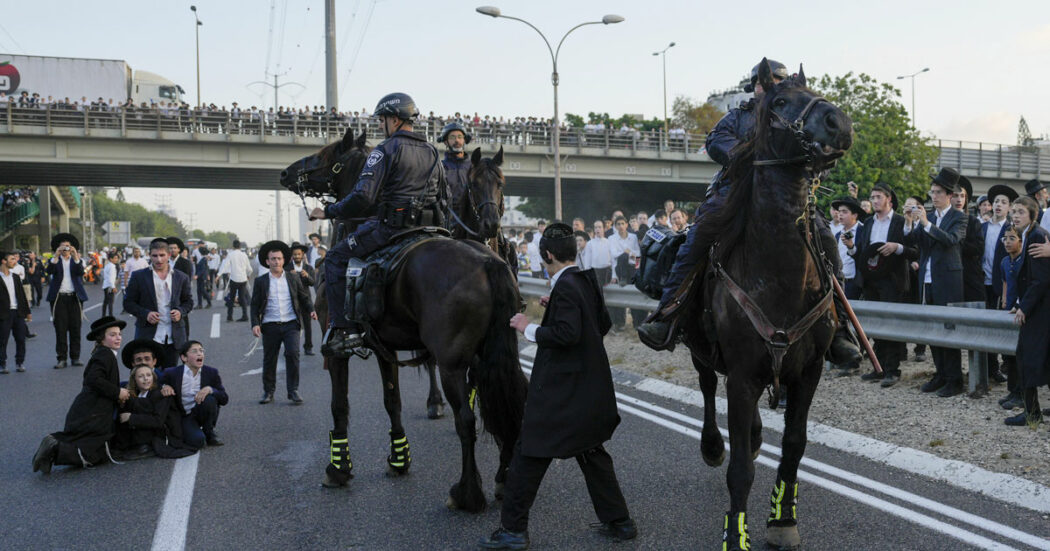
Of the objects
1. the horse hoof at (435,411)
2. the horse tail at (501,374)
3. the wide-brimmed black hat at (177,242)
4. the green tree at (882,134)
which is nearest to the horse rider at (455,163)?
the horse hoof at (435,411)

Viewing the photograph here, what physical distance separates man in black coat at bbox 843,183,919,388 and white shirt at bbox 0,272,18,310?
13.5 m

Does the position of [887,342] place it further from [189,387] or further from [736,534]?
[189,387]

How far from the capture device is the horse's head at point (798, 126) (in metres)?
4.37

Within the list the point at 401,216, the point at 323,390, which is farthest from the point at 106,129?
the point at 401,216

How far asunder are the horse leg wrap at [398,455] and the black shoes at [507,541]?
75.4 inches

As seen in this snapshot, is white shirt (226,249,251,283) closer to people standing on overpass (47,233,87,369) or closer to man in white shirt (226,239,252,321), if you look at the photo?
man in white shirt (226,239,252,321)

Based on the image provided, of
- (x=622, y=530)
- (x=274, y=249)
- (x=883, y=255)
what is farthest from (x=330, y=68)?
(x=622, y=530)

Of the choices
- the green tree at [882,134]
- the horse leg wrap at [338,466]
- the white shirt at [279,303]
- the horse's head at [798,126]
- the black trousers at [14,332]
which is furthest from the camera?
the green tree at [882,134]

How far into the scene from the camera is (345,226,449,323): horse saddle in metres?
6.25

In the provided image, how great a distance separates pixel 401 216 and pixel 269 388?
4.75 m

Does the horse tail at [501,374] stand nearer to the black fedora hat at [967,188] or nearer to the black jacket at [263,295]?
the black jacket at [263,295]

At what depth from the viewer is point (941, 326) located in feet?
27.1

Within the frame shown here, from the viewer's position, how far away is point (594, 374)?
4.93 metres

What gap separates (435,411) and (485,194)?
2.33 metres
